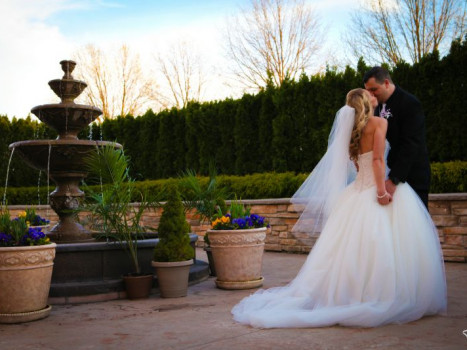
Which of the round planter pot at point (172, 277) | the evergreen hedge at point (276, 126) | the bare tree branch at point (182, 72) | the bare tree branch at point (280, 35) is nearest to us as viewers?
the round planter pot at point (172, 277)

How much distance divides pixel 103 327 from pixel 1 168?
13.1 metres

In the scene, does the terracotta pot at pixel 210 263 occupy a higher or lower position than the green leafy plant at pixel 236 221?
lower

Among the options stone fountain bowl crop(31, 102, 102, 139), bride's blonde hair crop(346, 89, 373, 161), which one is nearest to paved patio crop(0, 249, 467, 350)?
bride's blonde hair crop(346, 89, 373, 161)

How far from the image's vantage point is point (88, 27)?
12289 millimetres

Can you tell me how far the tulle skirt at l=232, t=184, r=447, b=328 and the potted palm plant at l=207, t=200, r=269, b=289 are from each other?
1.18m

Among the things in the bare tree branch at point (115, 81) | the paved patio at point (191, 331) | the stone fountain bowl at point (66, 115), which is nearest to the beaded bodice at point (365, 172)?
the paved patio at point (191, 331)

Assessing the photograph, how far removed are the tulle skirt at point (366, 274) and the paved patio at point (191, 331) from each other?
0.37 ft

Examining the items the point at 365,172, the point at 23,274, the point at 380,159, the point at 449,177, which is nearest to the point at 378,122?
the point at 380,159

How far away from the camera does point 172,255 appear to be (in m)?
5.01

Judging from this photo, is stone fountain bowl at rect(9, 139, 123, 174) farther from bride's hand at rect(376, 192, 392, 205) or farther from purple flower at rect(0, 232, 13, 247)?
bride's hand at rect(376, 192, 392, 205)

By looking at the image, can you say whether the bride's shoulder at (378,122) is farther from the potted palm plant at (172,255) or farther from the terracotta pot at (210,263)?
the terracotta pot at (210,263)

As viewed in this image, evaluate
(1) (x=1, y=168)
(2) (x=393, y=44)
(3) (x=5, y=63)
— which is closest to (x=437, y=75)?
(3) (x=5, y=63)

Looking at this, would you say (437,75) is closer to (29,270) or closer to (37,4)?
(29,270)

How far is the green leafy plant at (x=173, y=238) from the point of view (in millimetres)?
5020
